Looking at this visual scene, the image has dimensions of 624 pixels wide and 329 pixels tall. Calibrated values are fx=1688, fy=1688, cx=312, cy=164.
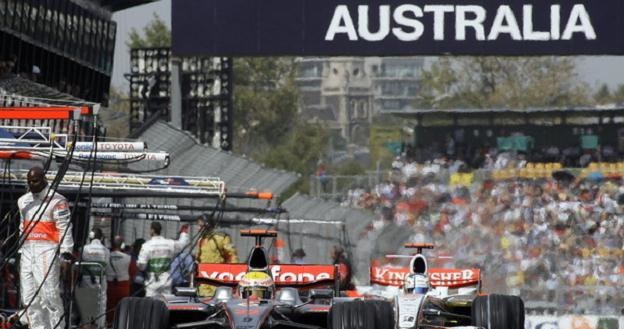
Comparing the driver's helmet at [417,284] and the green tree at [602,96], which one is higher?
the green tree at [602,96]

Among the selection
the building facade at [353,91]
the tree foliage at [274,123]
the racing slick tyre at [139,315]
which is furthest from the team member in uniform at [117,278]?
the tree foliage at [274,123]

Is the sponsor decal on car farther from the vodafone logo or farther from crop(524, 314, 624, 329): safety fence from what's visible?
crop(524, 314, 624, 329): safety fence

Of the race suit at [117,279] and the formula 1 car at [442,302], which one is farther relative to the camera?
the race suit at [117,279]

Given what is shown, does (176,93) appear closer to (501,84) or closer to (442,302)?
(501,84)

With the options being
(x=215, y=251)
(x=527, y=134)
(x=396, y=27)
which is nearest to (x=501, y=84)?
(x=527, y=134)

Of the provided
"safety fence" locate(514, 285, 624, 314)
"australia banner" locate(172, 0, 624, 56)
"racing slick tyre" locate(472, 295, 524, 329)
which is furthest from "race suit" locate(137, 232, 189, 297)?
"australia banner" locate(172, 0, 624, 56)

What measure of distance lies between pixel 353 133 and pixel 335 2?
9464mm

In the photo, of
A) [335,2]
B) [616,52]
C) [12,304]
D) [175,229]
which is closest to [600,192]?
[616,52]

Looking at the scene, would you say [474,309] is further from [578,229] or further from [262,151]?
[262,151]

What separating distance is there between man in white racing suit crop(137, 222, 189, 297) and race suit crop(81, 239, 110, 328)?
1.30 metres

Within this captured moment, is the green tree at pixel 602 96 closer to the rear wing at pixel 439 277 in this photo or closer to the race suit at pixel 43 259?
the rear wing at pixel 439 277

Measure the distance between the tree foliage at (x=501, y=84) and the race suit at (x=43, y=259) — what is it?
2236 centimetres

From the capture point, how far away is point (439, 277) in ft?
56.7

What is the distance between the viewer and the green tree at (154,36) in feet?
194
